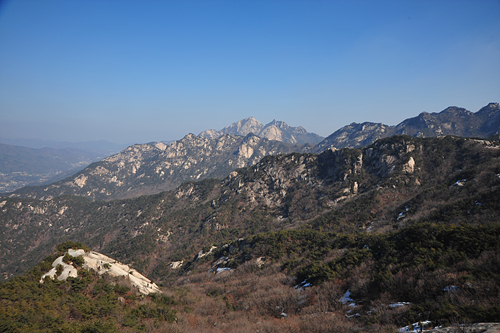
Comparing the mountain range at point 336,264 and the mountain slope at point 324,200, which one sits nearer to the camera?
the mountain range at point 336,264

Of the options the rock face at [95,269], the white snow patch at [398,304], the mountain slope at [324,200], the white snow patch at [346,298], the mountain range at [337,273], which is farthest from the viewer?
→ the mountain slope at [324,200]

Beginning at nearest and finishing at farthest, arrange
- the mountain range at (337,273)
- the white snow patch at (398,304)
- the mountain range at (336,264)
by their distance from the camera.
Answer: the mountain range at (337,273)
the mountain range at (336,264)
the white snow patch at (398,304)

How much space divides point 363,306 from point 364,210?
7252cm

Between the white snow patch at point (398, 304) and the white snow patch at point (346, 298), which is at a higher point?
the white snow patch at point (398, 304)

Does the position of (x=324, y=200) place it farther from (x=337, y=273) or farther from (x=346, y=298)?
(x=346, y=298)

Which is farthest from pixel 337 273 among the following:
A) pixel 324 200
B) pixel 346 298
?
pixel 324 200

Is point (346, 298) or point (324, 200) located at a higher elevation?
point (346, 298)

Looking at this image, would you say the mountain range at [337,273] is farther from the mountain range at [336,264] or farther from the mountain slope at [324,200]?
the mountain slope at [324,200]

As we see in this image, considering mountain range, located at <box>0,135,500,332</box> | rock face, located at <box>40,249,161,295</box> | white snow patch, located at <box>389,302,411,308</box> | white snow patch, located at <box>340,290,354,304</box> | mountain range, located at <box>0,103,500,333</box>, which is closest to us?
mountain range, located at <box>0,103,500,333</box>

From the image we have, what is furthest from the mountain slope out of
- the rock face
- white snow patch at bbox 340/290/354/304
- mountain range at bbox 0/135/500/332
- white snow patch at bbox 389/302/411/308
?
the rock face

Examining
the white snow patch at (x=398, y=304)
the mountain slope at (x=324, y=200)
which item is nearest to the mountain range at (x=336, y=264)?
the white snow patch at (x=398, y=304)

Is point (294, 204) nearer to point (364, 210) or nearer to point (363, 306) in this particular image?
point (364, 210)

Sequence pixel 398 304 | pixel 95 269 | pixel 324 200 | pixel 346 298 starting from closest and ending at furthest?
pixel 398 304 < pixel 346 298 < pixel 95 269 < pixel 324 200

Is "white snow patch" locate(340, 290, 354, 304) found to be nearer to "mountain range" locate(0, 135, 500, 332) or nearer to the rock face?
"mountain range" locate(0, 135, 500, 332)
